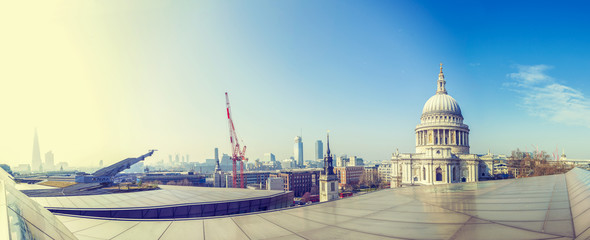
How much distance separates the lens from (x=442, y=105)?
91.9 meters

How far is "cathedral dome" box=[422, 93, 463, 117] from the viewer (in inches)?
3578

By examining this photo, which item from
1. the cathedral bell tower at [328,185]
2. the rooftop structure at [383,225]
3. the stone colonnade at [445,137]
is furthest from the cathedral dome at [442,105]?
the rooftop structure at [383,225]

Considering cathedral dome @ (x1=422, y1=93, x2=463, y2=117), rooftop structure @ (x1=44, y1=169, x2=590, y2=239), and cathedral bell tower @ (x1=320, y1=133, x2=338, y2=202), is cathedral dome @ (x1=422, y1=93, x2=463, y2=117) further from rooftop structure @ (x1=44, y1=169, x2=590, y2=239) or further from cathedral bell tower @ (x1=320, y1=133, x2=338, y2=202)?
rooftop structure @ (x1=44, y1=169, x2=590, y2=239)

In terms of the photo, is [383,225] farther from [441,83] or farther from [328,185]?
[441,83]

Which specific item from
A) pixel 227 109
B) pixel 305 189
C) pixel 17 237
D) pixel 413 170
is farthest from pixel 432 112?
pixel 17 237

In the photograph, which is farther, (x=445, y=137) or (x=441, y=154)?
(x=445, y=137)

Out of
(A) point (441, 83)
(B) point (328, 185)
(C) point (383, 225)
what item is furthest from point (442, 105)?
(C) point (383, 225)

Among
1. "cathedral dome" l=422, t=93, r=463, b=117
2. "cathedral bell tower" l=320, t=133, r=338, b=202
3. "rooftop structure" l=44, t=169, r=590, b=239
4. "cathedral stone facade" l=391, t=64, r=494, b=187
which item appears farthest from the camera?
"cathedral dome" l=422, t=93, r=463, b=117

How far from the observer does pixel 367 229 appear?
20.0 ft

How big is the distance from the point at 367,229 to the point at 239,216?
4348 mm

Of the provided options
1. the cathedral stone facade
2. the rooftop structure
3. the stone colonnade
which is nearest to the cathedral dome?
the cathedral stone facade

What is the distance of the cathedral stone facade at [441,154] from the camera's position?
76.2 meters

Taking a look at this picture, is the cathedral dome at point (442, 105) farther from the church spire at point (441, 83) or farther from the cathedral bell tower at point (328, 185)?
the cathedral bell tower at point (328, 185)

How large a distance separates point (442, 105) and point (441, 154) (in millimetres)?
22953
